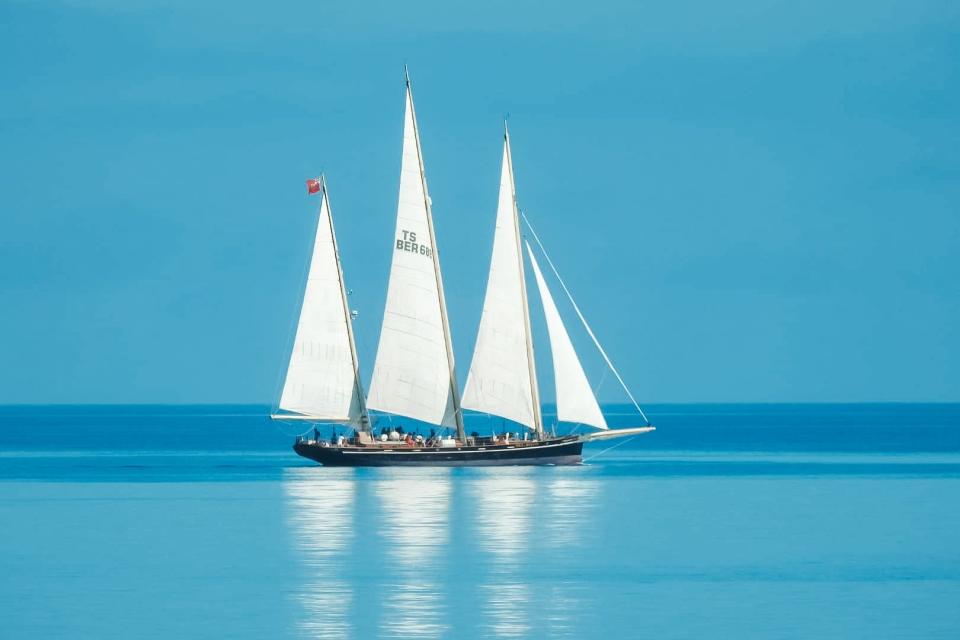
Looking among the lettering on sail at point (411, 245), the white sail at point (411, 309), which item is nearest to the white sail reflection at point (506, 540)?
the white sail at point (411, 309)

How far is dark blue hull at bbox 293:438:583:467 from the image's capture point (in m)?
89.9

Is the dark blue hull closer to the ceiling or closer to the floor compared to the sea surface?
closer to the ceiling

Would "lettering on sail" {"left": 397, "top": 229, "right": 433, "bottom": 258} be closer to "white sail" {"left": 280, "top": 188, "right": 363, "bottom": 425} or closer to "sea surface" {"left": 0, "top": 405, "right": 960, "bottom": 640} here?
"white sail" {"left": 280, "top": 188, "right": 363, "bottom": 425}

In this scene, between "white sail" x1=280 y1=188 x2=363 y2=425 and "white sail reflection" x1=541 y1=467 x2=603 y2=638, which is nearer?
"white sail reflection" x1=541 y1=467 x2=603 y2=638

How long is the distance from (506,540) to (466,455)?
102 ft

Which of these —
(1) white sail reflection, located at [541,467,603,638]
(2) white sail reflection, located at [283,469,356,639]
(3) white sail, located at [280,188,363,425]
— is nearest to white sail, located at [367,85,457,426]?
(3) white sail, located at [280,188,363,425]

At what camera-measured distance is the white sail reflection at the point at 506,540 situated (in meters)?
43.1

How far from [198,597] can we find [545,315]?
44482 millimetres

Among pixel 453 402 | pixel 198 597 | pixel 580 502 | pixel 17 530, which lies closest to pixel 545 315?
pixel 453 402

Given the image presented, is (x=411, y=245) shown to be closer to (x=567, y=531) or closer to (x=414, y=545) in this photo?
(x=567, y=531)

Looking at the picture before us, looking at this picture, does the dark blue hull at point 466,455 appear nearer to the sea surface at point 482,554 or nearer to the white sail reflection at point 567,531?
the sea surface at point 482,554

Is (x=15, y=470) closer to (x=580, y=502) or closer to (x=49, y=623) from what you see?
(x=580, y=502)

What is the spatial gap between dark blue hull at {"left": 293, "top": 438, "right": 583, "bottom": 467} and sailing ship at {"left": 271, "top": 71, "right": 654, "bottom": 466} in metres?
0.07

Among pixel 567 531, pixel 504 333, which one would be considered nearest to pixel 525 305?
pixel 504 333
